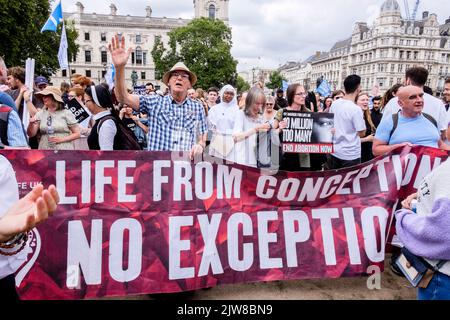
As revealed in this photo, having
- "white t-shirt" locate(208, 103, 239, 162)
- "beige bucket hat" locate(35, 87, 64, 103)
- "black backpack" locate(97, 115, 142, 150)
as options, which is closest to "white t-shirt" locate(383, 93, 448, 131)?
"white t-shirt" locate(208, 103, 239, 162)

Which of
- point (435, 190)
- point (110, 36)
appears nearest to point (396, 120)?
point (435, 190)

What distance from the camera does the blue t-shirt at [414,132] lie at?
3.59 m

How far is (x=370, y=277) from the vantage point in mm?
3480

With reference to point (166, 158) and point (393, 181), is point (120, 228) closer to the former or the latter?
point (166, 158)

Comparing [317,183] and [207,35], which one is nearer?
[317,183]

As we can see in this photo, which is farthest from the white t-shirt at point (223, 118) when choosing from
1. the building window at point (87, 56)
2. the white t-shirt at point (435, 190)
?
the building window at point (87, 56)

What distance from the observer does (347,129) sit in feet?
15.5

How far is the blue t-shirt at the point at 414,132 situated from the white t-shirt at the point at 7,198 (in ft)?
11.6

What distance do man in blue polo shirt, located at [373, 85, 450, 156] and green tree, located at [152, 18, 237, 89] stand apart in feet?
199

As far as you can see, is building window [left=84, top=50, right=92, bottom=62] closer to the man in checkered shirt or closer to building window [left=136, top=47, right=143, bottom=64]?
building window [left=136, top=47, right=143, bottom=64]

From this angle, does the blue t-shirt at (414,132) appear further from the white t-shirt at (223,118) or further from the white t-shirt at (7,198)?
the white t-shirt at (7,198)

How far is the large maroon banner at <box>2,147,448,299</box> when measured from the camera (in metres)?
2.83
